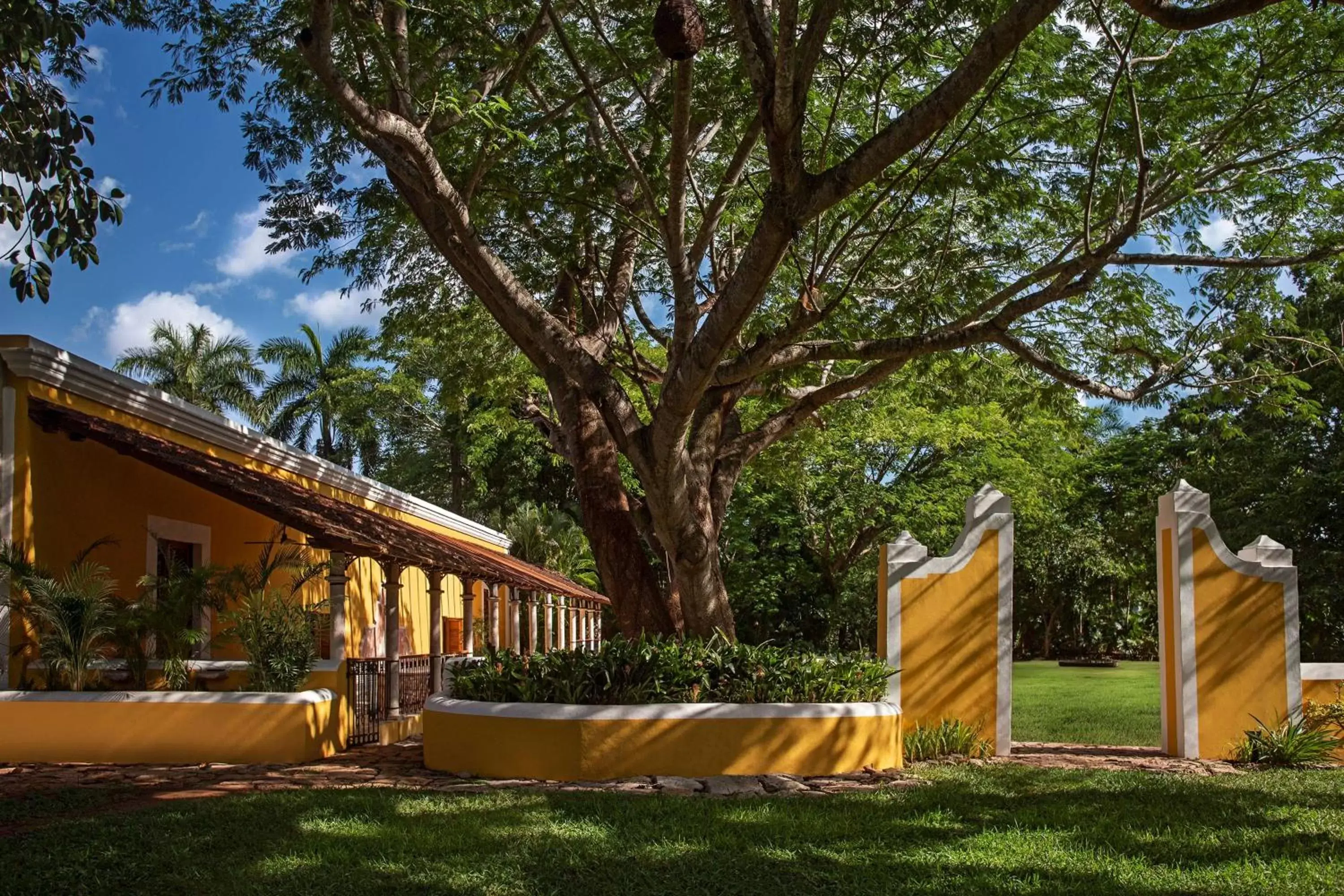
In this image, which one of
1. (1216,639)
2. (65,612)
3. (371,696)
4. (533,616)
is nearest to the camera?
(65,612)

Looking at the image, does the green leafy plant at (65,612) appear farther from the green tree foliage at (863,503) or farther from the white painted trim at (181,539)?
the green tree foliage at (863,503)

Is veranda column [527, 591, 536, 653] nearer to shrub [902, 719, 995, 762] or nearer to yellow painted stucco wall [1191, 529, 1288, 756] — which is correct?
shrub [902, 719, 995, 762]

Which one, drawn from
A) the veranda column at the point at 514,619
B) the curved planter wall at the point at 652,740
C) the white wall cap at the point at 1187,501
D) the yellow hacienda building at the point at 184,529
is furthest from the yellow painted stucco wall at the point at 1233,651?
the veranda column at the point at 514,619

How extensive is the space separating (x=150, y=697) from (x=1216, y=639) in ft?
33.9

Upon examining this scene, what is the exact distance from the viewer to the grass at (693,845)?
607 cm

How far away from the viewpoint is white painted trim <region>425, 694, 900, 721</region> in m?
9.41

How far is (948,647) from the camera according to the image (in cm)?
1141

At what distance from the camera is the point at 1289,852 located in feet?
22.7

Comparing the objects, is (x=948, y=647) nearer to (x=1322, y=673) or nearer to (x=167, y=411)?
(x=1322, y=673)

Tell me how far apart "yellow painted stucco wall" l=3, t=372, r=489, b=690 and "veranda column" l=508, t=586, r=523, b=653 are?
19.4 feet

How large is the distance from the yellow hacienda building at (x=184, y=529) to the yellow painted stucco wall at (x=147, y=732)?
0.05 feet

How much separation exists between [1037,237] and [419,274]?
27.5 ft

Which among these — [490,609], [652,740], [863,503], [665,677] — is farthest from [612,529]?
[863,503]

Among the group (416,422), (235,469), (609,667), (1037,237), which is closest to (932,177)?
(1037,237)
